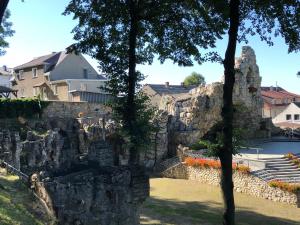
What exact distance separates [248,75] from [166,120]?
12.1 meters

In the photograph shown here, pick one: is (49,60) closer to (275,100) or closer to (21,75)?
(21,75)

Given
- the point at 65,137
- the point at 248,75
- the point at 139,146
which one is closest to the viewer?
the point at 139,146

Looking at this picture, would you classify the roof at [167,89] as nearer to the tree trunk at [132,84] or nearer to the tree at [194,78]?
the tree at [194,78]

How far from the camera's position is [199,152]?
40.6m

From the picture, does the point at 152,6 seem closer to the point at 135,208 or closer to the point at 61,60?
the point at 135,208

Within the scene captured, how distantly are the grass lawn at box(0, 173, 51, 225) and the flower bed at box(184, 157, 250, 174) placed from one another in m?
20.8

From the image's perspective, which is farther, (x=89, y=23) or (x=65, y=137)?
(x=65, y=137)

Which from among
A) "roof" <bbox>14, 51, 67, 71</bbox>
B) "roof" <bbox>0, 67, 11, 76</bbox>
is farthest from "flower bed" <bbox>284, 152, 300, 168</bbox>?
"roof" <bbox>0, 67, 11, 76</bbox>

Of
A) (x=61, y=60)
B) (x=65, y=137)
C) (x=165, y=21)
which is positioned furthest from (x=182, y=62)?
(x=61, y=60)

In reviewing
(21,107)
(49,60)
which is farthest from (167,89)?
(21,107)

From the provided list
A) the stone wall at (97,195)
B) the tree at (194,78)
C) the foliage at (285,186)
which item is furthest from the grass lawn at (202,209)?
the tree at (194,78)

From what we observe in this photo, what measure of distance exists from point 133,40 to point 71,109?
24.6 metres

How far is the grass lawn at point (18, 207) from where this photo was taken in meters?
11.6

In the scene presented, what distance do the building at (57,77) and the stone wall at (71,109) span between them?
6.20 meters
